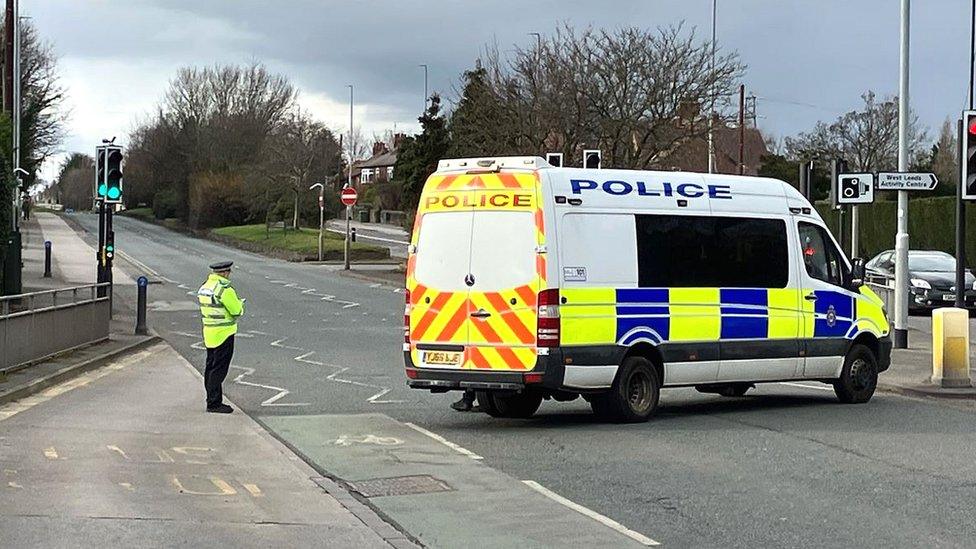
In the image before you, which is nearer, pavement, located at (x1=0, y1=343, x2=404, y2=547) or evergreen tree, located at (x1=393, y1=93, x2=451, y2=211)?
pavement, located at (x1=0, y1=343, x2=404, y2=547)

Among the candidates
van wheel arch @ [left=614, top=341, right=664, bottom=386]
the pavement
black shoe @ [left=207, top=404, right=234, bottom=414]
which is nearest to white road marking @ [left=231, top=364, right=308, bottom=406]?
the pavement

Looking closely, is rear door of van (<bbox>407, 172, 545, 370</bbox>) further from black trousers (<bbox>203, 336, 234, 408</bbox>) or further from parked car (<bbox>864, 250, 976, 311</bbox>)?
parked car (<bbox>864, 250, 976, 311</bbox>)

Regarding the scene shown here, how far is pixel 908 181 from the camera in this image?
2034 centimetres

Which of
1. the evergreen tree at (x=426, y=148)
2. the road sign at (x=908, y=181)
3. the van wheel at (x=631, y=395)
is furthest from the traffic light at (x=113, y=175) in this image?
the evergreen tree at (x=426, y=148)

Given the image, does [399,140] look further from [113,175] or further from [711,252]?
[711,252]

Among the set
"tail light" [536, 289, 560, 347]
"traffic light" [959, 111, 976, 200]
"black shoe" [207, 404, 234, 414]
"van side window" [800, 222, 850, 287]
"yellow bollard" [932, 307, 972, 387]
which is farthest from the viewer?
"traffic light" [959, 111, 976, 200]

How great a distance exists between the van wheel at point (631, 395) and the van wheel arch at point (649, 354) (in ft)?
0.16

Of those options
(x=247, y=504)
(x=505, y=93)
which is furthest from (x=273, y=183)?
(x=247, y=504)

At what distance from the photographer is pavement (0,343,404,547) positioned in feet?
26.9

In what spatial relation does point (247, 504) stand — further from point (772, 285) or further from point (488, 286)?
point (772, 285)

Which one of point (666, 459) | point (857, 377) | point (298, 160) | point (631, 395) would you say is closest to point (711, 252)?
point (631, 395)

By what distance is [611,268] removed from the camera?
44.8 ft

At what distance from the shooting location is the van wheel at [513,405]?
14.7 m

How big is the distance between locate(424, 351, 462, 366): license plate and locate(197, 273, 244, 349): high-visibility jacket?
2.45 m
